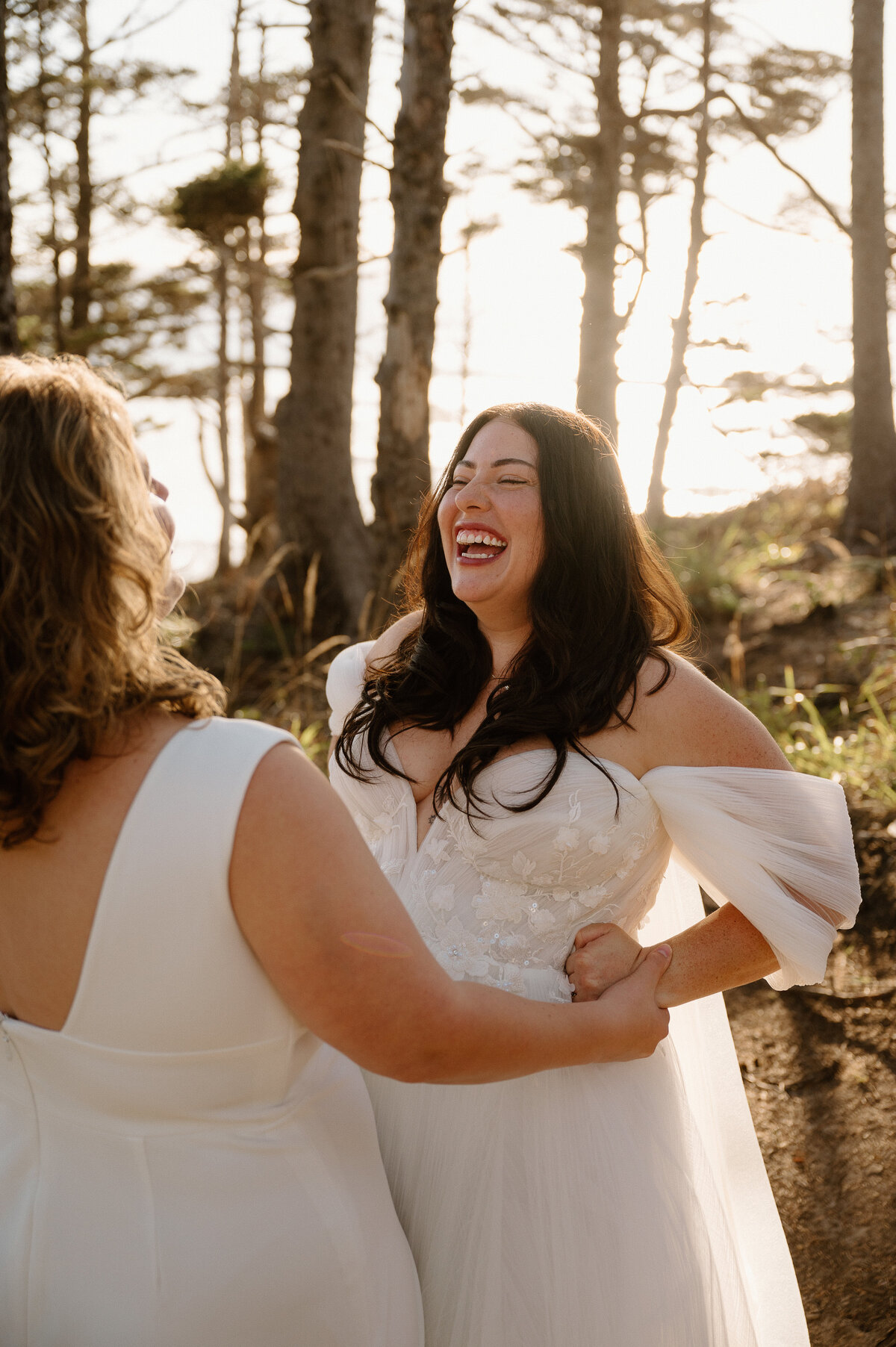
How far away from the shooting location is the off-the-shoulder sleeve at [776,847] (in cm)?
184

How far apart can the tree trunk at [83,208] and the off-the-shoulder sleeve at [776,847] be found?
46.2 feet

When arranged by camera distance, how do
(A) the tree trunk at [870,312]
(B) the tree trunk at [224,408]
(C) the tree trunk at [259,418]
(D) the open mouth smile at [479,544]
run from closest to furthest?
(D) the open mouth smile at [479,544] → (A) the tree trunk at [870,312] → (C) the tree trunk at [259,418] → (B) the tree trunk at [224,408]

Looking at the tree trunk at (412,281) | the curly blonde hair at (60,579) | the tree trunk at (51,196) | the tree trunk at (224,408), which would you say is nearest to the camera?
the curly blonde hair at (60,579)

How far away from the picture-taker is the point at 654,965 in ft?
5.61

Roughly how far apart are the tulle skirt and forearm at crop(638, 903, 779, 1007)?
0.22m

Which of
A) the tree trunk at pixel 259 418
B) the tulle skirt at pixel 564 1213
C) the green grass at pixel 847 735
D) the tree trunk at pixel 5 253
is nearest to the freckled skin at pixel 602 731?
the tulle skirt at pixel 564 1213

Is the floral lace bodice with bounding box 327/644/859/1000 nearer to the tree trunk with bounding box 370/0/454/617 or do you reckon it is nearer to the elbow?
the elbow

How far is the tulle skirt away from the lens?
170 centimetres

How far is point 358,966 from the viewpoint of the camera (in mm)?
1056

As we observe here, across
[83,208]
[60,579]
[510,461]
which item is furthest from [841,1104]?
[83,208]

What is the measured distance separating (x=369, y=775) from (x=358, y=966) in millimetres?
1148

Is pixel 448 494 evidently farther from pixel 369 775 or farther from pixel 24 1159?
pixel 24 1159

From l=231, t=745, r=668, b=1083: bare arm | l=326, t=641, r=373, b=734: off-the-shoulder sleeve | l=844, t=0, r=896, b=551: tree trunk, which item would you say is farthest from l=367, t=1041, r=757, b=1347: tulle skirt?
l=844, t=0, r=896, b=551: tree trunk

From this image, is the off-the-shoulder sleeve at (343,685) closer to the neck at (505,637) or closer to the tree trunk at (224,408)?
the neck at (505,637)
